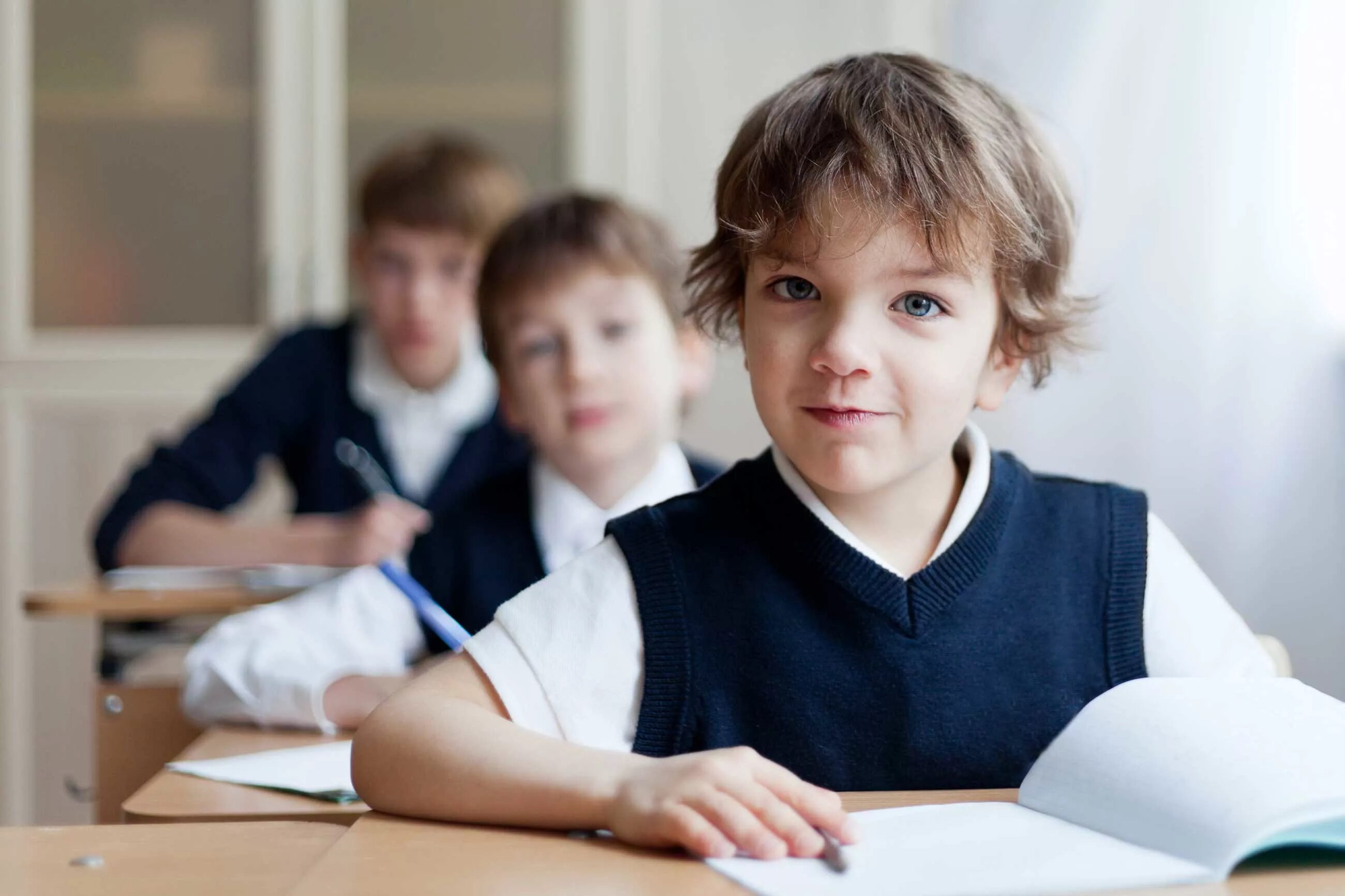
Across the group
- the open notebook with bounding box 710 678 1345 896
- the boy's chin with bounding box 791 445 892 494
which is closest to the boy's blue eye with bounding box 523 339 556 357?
the boy's chin with bounding box 791 445 892 494

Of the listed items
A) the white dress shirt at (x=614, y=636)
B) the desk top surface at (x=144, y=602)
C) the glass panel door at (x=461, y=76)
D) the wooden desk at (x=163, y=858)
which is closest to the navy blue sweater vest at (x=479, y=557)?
the desk top surface at (x=144, y=602)

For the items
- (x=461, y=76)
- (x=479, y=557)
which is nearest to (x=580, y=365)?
(x=479, y=557)

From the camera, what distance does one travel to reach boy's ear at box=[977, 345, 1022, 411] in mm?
982

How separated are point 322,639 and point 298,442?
1.05 m

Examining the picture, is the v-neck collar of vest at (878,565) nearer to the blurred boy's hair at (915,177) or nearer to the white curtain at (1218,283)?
the blurred boy's hair at (915,177)

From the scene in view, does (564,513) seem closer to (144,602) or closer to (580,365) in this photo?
(580,365)

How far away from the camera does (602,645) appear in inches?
34.5

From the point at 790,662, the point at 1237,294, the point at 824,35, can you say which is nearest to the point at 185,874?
the point at 790,662

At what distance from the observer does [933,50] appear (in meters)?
3.06

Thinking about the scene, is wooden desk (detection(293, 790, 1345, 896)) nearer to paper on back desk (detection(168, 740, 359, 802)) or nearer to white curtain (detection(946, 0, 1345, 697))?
paper on back desk (detection(168, 740, 359, 802))

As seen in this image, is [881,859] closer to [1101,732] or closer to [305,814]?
[1101,732]

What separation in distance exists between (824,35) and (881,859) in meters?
2.90

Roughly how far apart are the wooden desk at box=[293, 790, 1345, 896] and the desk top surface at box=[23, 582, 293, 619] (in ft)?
3.28

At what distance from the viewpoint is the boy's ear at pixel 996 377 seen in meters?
0.98
